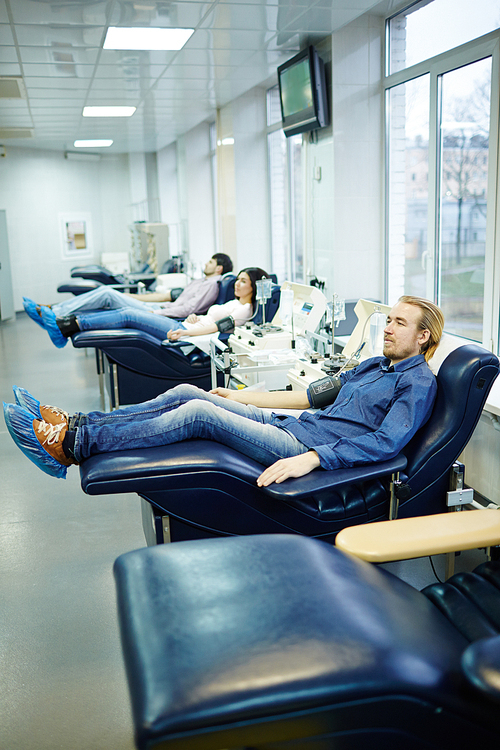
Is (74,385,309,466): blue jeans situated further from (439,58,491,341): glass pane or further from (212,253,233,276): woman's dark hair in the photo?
(212,253,233,276): woman's dark hair

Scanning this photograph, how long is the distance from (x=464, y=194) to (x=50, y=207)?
10.1 metres

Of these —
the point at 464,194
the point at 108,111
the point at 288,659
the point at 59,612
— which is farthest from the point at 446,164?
the point at 108,111

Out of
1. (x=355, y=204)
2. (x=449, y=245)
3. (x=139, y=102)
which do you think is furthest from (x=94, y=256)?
(x=449, y=245)

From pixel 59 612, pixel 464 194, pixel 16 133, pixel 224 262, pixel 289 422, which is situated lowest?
pixel 59 612

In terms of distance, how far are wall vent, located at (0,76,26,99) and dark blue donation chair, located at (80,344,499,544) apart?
5.09 meters

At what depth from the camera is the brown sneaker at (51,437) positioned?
85.2 inches

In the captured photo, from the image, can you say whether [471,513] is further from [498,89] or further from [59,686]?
[498,89]

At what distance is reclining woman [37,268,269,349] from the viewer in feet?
15.7

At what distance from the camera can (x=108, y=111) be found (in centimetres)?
784

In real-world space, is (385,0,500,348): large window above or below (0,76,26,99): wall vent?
below

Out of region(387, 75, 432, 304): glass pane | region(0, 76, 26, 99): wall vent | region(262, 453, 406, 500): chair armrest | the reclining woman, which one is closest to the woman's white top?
the reclining woman

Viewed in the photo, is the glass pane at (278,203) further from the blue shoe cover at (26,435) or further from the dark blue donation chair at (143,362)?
the blue shoe cover at (26,435)

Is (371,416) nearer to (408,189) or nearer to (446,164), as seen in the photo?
(446,164)

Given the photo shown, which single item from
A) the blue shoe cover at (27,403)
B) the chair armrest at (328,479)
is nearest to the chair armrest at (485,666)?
the chair armrest at (328,479)
